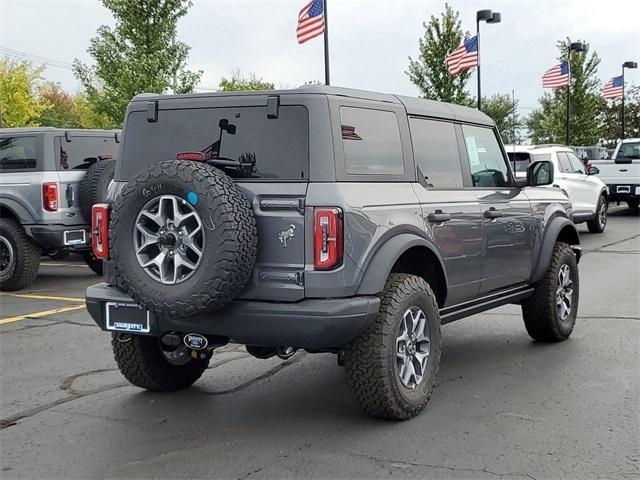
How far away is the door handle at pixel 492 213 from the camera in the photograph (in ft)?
18.0

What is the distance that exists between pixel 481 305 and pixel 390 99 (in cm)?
172

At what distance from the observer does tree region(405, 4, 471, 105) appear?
2891 centimetres

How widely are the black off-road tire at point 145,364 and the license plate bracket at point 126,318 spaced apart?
1.40ft

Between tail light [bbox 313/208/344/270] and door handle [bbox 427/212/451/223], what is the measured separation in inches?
37.4

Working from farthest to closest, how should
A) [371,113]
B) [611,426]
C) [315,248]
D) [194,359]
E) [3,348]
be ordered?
[3,348]
[194,359]
[371,113]
[611,426]
[315,248]

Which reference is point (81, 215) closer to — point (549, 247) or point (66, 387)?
point (66, 387)

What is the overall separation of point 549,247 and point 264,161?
3004mm

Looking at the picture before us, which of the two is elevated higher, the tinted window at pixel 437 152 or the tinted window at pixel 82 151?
the tinted window at pixel 82 151

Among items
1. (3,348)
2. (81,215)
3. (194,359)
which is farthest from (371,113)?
(81,215)

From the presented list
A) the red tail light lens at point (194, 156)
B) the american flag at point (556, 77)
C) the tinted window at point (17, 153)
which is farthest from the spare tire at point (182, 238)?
the american flag at point (556, 77)

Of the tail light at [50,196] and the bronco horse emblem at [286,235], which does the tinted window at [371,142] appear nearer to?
the bronco horse emblem at [286,235]

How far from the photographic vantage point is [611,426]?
4344mm

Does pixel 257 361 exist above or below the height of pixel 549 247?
below

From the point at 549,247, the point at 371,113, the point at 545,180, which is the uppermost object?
the point at 371,113
